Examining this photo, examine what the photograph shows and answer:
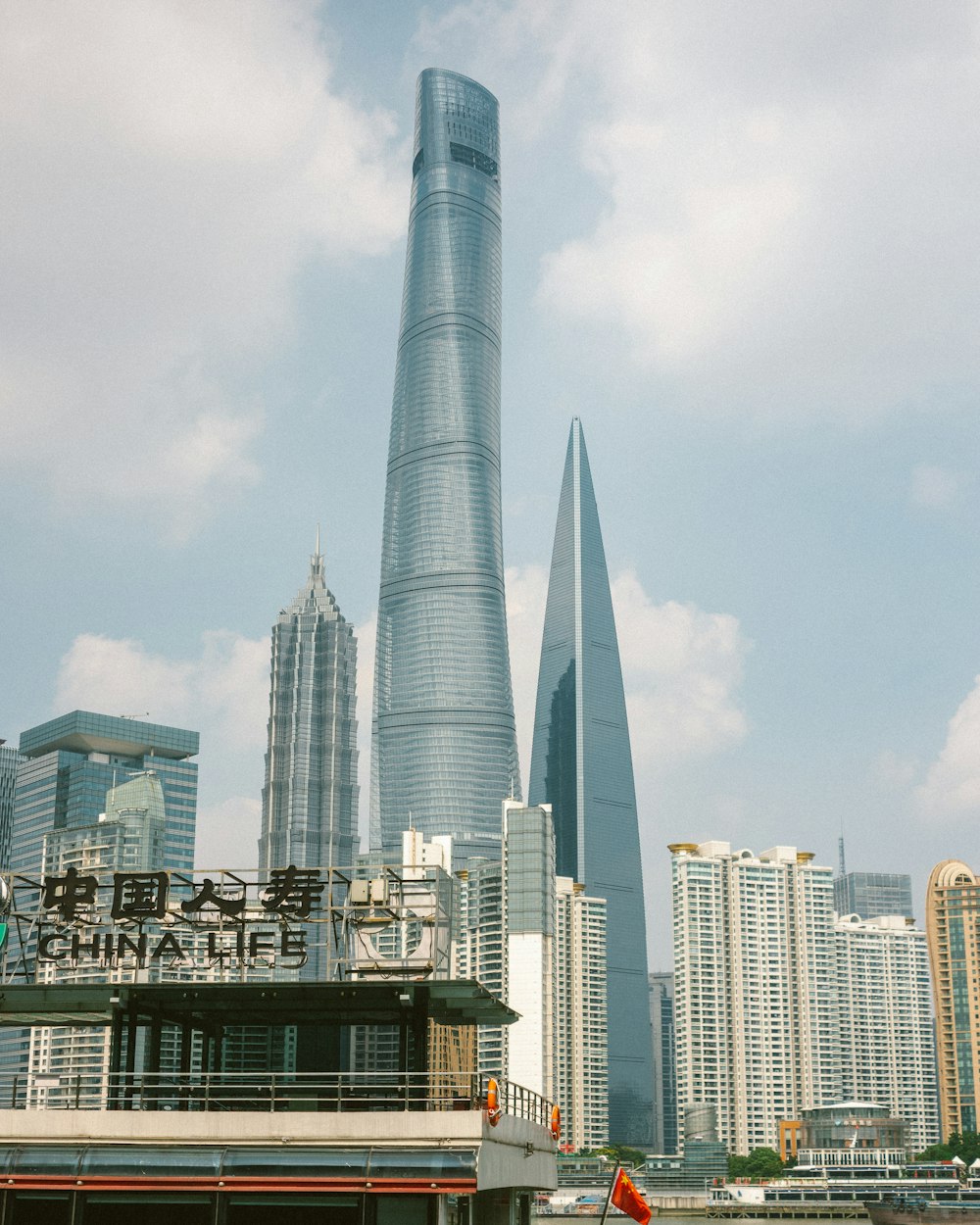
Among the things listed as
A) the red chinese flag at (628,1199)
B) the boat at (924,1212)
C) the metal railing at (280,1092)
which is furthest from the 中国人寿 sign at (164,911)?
the boat at (924,1212)

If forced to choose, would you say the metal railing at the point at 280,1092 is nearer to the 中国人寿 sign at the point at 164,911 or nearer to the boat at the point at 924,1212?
the 中国人寿 sign at the point at 164,911

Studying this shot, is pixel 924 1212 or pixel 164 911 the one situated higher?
pixel 164 911

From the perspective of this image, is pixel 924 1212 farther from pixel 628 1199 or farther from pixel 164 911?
pixel 164 911

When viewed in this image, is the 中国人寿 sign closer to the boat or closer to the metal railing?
the metal railing

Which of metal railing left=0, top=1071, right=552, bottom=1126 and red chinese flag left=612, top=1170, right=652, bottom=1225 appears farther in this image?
red chinese flag left=612, top=1170, right=652, bottom=1225

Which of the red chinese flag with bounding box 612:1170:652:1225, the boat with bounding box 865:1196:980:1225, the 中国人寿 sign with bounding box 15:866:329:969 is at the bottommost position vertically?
the boat with bounding box 865:1196:980:1225

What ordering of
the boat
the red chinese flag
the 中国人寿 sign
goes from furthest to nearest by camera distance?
1. the boat
2. the 中国人寿 sign
3. the red chinese flag

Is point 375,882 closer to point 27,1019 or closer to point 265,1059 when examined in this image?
point 265,1059

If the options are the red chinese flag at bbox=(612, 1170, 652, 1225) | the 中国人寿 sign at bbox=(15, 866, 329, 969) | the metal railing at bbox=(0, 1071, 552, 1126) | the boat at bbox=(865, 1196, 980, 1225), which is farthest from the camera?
the boat at bbox=(865, 1196, 980, 1225)

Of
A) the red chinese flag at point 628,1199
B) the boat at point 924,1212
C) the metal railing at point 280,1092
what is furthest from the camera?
the boat at point 924,1212

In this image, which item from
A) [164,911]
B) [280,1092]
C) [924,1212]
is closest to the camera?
[280,1092]

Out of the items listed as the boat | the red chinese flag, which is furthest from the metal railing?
the boat

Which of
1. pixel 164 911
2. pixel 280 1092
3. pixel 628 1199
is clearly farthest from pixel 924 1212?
pixel 164 911

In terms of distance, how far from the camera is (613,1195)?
44.4m
